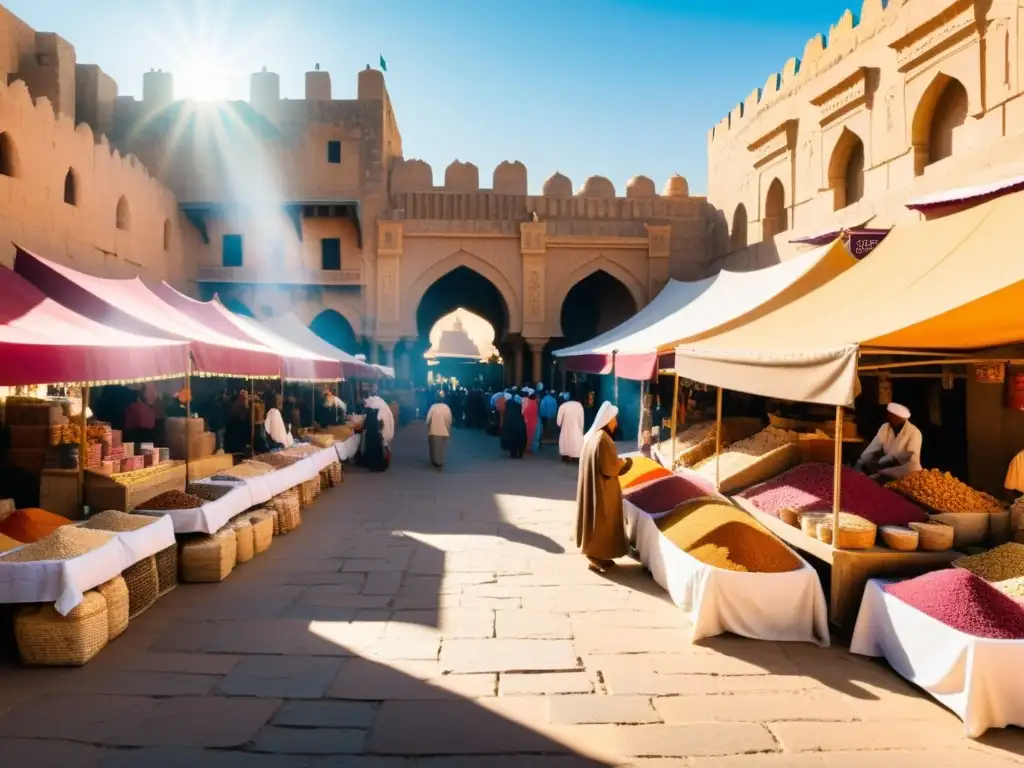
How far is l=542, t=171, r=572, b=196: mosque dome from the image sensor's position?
1839 cm

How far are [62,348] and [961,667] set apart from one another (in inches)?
193

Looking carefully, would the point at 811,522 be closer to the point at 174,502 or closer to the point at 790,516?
the point at 790,516

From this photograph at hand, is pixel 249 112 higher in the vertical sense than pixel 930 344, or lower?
higher

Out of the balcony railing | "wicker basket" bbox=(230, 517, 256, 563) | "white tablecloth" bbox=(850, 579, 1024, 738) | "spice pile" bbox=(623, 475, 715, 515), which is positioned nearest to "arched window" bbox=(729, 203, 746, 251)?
the balcony railing

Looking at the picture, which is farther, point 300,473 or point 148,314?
point 300,473

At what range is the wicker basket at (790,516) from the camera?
16.8ft

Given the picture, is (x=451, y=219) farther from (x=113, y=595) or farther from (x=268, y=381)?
(x=113, y=595)

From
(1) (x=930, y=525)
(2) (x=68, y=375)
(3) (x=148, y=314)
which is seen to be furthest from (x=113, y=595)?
(1) (x=930, y=525)

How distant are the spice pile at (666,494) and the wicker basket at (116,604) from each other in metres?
3.74

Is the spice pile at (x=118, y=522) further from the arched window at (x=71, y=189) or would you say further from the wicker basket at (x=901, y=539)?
the arched window at (x=71, y=189)

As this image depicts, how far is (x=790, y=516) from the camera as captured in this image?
517 cm

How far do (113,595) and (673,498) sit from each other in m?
4.03

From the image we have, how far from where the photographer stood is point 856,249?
9320mm

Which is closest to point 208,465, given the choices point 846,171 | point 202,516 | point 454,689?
point 202,516
